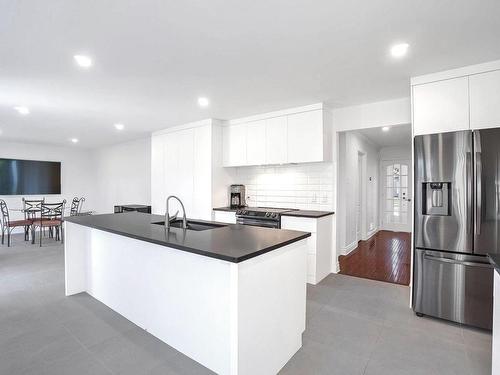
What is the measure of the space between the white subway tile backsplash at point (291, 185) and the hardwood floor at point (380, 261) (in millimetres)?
1110

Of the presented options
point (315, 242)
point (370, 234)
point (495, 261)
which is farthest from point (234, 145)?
point (370, 234)

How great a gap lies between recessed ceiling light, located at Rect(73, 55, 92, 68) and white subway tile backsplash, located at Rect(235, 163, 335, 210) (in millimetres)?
3056

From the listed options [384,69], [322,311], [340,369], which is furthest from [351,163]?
[340,369]

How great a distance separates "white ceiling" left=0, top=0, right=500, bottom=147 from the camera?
1798 millimetres

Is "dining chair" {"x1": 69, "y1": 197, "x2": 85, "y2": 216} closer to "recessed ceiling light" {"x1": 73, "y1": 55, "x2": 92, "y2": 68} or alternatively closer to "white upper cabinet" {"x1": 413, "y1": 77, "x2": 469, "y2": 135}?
"recessed ceiling light" {"x1": 73, "y1": 55, "x2": 92, "y2": 68}

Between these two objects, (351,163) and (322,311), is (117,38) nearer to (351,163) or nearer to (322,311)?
(322,311)

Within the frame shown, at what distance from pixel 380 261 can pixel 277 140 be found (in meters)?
2.73

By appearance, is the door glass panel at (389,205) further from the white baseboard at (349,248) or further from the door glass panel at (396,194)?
the white baseboard at (349,248)

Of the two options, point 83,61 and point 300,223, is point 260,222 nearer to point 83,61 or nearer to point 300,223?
point 300,223

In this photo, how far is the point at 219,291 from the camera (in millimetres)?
1771

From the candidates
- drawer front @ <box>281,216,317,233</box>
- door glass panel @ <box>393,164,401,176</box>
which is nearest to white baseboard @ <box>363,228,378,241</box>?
door glass panel @ <box>393,164,401,176</box>

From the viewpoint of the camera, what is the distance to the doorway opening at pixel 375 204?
440 cm

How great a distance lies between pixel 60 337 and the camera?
90.3 inches

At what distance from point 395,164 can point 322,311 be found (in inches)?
240
